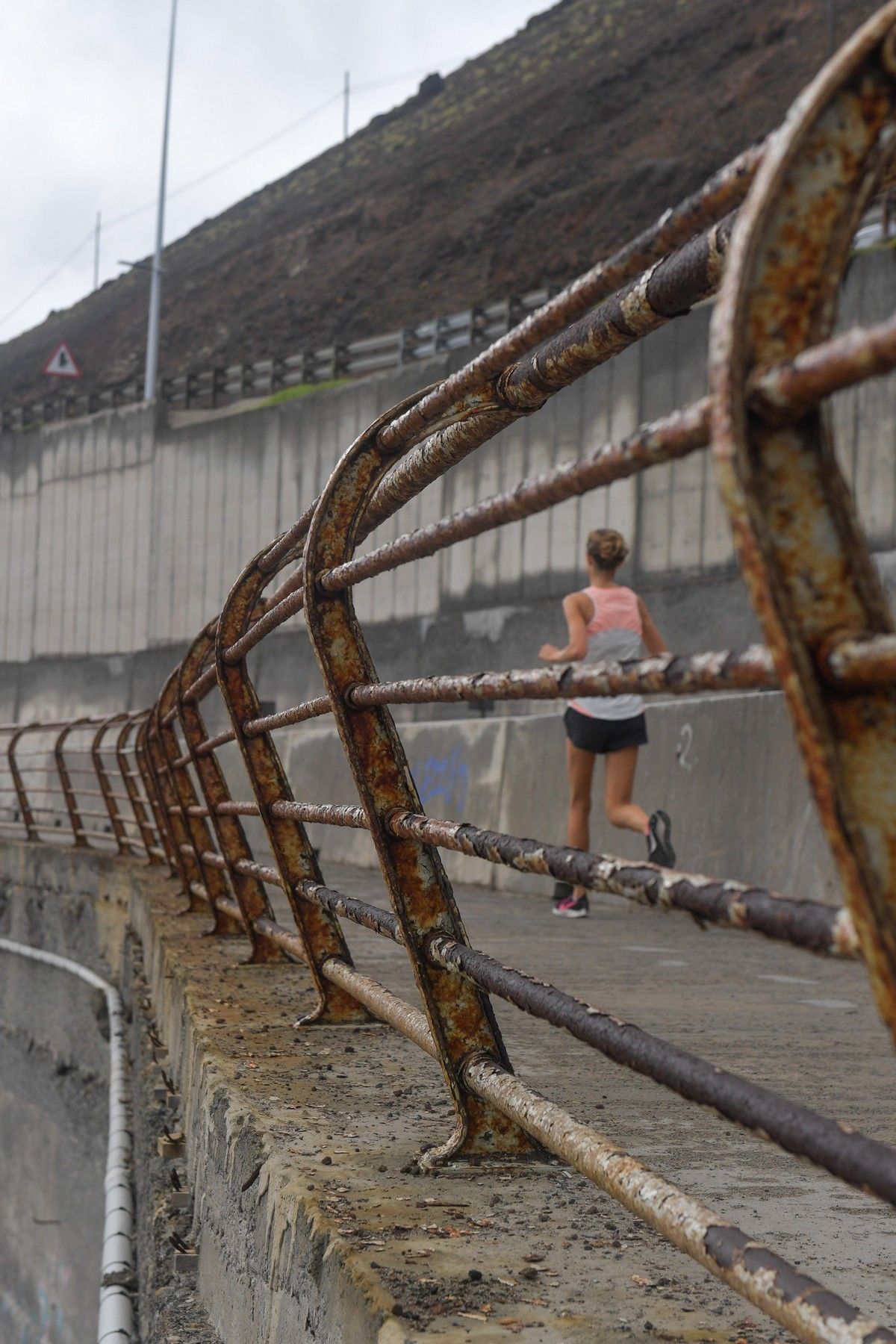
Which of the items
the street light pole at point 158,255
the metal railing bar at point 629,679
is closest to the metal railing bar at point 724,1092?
the metal railing bar at point 629,679

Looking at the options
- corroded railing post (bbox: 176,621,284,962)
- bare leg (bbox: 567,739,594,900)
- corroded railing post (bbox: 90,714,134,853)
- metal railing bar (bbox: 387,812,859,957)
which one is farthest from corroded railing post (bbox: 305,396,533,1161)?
corroded railing post (bbox: 90,714,134,853)

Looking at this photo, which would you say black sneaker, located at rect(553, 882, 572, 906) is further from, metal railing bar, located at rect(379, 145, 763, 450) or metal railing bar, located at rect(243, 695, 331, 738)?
metal railing bar, located at rect(379, 145, 763, 450)

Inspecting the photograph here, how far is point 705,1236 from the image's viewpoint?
1.21 metres

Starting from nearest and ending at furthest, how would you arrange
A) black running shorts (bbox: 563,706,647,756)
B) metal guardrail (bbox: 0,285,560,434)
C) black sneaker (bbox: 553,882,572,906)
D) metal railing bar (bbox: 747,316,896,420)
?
1. metal railing bar (bbox: 747,316,896,420)
2. black running shorts (bbox: 563,706,647,756)
3. black sneaker (bbox: 553,882,572,906)
4. metal guardrail (bbox: 0,285,560,434)

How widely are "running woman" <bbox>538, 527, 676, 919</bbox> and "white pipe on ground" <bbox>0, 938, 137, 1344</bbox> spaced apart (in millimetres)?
2232

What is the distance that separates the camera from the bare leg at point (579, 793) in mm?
6387

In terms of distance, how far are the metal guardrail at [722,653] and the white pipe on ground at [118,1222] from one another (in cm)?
96

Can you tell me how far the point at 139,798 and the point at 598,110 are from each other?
174ft

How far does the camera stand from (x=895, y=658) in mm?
779

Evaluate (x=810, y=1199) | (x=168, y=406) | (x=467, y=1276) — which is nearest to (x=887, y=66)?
(x=467, y=1276)

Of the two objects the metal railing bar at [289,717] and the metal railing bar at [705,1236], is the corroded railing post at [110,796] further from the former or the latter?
the metal railing bar at [705,1236]

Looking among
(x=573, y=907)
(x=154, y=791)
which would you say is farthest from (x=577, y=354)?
(x=154, y=791)

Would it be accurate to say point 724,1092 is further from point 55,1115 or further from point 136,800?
point 136,800

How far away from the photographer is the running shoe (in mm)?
6848
